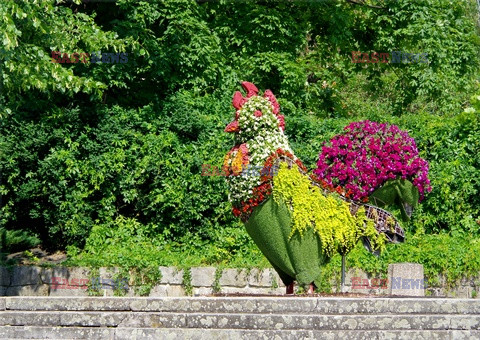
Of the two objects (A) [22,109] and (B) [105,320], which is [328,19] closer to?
(A) [22,109]

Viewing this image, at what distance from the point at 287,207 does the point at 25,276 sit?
625cm

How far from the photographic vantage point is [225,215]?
1572 cm

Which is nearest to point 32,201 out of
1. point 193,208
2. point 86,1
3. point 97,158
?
point 97,158

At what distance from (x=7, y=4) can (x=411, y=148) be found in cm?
574

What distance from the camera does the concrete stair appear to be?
7809 mm

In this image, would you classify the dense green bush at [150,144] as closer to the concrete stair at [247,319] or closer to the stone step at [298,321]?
the concrete stair at [247,319]

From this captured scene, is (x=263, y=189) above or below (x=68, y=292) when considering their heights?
above

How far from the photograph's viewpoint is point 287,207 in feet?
31.5

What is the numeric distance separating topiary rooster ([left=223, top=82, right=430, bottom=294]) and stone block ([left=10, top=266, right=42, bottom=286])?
5634mm

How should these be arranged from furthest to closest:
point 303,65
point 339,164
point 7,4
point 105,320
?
point 303,65
point 7,4
point 339,164
point 105,320

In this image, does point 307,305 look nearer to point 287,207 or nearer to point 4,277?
point 287,207

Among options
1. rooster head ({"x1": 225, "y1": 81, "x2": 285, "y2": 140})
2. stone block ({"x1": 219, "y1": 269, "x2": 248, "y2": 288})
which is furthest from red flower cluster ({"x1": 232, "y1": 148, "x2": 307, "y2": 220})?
stone block ({"x1": 219, "y1": 269, "x2": 248, "y2": 288})

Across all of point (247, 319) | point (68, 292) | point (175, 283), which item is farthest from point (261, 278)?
point (247, 319)

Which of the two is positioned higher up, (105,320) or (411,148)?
(411,148)
